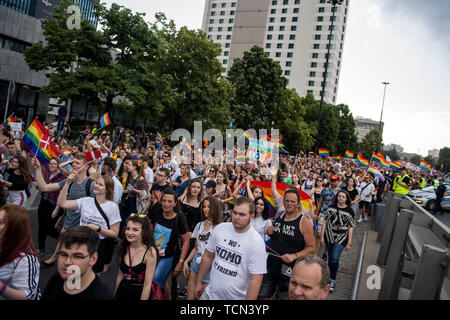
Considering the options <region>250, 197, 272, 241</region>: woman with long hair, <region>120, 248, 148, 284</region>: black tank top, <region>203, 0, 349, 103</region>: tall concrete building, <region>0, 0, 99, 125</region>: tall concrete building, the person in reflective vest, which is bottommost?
<region>120, 248, 148, 284</region>: black tank top

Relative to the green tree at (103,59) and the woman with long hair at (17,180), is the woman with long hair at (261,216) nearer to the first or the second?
the woman with long hair at (17,180)

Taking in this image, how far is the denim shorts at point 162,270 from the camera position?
382 cm

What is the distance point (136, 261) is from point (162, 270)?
72 centimetres

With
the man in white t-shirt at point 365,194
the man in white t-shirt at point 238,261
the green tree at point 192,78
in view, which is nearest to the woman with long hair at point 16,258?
the man in white t-shirt at point 238,261

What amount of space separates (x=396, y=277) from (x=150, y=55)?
80.3 feet

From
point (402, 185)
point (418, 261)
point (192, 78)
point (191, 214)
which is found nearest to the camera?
point (418, 261)

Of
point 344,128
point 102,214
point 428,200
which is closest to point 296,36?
point 344,128

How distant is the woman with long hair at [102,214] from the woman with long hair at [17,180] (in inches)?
65.5

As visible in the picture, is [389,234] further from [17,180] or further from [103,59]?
[103,59]

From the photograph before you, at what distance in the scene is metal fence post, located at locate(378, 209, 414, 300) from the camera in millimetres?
4164

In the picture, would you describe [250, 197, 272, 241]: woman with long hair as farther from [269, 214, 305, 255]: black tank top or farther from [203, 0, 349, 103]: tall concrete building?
[203, 0, 349, 103]: tall concrete building

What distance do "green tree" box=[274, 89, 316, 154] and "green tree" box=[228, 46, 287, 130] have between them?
1124 millimetres

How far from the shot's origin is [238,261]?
3.13 meters

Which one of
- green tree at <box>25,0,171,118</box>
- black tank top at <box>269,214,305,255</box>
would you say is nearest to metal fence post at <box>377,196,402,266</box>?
black tank top at <box>269,214,305,255</box>
